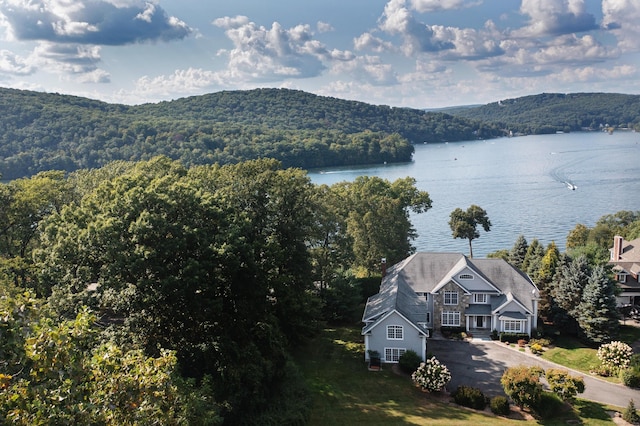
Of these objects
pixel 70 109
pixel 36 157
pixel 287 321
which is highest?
pixel 70 109

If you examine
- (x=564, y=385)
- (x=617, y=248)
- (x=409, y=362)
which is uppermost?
(x=617, y=248)

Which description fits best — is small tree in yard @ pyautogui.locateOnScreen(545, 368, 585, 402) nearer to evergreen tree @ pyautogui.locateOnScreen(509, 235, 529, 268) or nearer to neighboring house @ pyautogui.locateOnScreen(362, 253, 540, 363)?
neighboring house @ pyautogui.locateOnScreen(362, 253, 540, 363)

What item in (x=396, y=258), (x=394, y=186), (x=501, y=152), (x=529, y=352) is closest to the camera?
(x=529, y=352)

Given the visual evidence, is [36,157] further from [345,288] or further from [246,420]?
[246,420]

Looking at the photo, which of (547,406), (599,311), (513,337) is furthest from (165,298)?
(599,311)

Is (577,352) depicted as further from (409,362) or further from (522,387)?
(409,362)

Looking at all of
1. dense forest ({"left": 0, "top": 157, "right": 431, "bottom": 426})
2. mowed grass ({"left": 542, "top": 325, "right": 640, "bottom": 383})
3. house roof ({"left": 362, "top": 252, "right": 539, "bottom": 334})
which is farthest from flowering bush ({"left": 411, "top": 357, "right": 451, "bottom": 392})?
mowed grass ({"left": 542, "top": 325, "right": 640, "bottom": 383})

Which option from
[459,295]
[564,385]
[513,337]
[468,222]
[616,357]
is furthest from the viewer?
[468,222]

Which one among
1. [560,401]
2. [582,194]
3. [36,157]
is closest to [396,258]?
[560,401]
